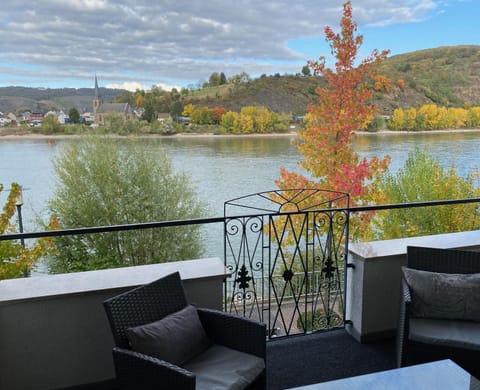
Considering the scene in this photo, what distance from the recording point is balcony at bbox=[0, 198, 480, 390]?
2.02 meters

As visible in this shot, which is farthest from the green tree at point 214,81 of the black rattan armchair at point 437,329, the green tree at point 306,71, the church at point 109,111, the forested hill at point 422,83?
the black rattan armchair at point 437,329

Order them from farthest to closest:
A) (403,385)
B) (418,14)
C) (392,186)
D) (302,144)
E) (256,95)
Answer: (418,14)
(256,95)
(392,186)
(302,144)
(403,385)

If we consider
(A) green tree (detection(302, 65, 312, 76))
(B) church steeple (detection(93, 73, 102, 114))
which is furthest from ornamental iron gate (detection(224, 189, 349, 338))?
(B) church steeple (detection(93, 73, 102, 114))

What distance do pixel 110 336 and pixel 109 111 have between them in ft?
35.3

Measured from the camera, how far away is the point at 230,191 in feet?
43.4

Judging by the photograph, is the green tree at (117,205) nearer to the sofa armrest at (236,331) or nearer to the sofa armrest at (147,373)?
the sofa armrest at (236,331)

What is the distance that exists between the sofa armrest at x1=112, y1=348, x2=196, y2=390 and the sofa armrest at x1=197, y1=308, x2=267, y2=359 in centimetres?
40

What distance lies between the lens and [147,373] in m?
1.61

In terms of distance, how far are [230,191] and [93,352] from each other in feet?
36.6

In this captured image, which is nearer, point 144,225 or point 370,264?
point 144,225

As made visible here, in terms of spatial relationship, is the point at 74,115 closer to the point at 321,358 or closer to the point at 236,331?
the point at 321,358

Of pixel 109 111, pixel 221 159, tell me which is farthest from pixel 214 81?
pixel 109 111

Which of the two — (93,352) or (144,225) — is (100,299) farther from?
(144,225)

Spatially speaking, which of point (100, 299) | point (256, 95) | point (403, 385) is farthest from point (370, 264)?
point (256, 95)
